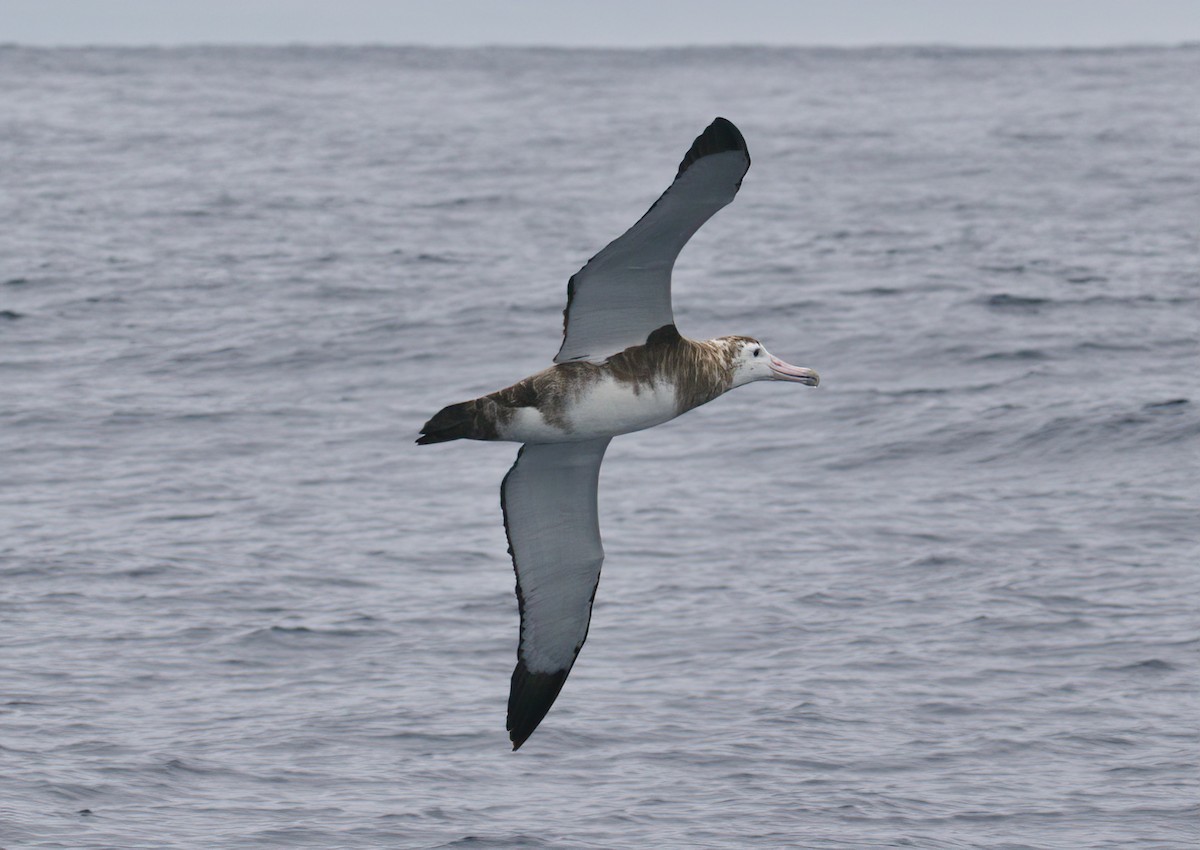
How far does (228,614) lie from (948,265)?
998 inches

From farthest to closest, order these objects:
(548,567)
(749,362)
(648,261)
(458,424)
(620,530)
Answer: (620,530)
(548,567)
(749,362)
(648,261)
(458,424)

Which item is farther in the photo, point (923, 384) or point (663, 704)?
point (923, 384)

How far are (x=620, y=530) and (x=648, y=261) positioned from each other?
14236 mm

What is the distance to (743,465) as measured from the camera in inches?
1128

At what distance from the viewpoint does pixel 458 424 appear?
1167cm

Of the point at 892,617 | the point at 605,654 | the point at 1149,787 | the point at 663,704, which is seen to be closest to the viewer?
the point at 1149,787

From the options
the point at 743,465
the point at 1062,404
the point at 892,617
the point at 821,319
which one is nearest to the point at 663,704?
the point at 892,617

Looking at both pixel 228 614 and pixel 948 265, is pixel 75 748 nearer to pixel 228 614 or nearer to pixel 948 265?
pixel 228 614

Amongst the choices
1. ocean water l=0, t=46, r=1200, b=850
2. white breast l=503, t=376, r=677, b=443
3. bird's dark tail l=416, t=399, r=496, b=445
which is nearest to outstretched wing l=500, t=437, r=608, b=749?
white breast l=503, t=376, r=677, b=443

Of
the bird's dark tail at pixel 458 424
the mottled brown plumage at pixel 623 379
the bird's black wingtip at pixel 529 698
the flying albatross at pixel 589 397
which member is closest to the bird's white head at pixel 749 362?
the flying albatross at pixel 589 397

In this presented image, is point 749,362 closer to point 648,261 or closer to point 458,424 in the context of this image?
point 648,261

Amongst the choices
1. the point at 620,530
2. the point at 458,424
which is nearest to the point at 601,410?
the point at 458,424

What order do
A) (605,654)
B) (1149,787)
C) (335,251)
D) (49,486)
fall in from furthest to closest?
(335,251) → (49,486) → (605,654) → (1149,787)

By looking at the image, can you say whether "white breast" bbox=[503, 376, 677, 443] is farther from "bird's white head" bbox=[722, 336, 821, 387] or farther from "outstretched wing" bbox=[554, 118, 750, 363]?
"bird's white head" bbox=[722, 336, 821, 387]
